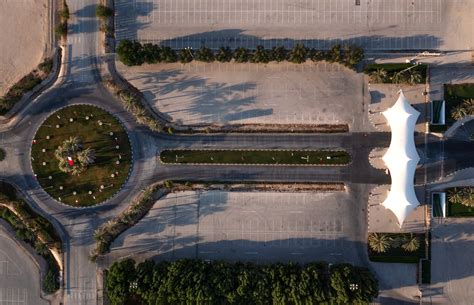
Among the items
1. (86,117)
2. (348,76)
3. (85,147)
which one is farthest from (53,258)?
(348,76)

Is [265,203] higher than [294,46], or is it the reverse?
[294,46]

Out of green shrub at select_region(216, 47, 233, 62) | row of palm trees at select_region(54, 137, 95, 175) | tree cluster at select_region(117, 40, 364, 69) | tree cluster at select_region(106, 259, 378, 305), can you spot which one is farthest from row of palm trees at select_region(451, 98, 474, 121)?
row of palm trees at select_region(54, 137, 95, 175)

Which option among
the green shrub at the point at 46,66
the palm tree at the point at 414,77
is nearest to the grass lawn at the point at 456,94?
the palm tree at the point at 414,77

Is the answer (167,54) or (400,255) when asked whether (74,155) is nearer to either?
(167,54)

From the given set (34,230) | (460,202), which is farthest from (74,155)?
(460,202)

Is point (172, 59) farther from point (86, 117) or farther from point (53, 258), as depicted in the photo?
point (53, 258)

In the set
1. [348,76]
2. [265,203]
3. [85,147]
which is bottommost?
[265,203]

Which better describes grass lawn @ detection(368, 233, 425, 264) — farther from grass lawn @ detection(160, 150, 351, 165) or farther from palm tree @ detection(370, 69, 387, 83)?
palm tree @ detection(370, 69, 387, 83)
